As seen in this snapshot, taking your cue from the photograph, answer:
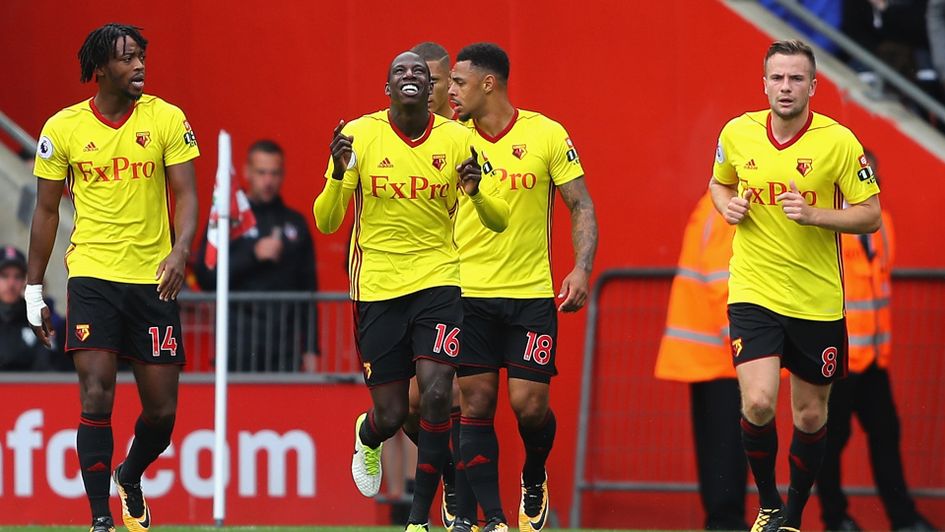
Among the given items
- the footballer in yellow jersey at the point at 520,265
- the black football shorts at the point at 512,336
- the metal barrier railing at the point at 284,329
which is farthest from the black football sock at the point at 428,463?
the metal barrier railing at the point at 284,329

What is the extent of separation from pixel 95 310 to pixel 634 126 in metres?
5.43

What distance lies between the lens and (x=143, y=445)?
9430mm

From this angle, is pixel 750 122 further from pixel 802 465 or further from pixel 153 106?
pixel 153 106

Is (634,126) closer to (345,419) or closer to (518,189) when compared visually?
(345,419)

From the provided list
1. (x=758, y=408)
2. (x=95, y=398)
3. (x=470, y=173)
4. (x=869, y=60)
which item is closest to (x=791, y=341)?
(x=758, y=408)

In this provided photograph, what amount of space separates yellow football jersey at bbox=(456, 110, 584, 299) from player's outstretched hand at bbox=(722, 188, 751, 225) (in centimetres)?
98

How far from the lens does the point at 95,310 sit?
9062 millimetres

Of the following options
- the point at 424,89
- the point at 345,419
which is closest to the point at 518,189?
the point at 424,89

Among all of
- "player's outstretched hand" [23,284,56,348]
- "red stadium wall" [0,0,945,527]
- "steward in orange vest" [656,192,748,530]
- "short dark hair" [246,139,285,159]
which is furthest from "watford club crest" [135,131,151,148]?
"red stadium wall" [0,0,945,527]

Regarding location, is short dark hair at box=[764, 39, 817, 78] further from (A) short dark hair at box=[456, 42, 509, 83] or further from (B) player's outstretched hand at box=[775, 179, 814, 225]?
(A) short dark hair at box=[456, 42, 509, 83]

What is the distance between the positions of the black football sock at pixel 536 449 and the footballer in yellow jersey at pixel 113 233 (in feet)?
6.27

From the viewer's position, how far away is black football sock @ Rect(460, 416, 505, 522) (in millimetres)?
9250

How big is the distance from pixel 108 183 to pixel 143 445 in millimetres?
1344

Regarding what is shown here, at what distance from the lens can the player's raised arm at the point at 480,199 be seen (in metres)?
8.75
